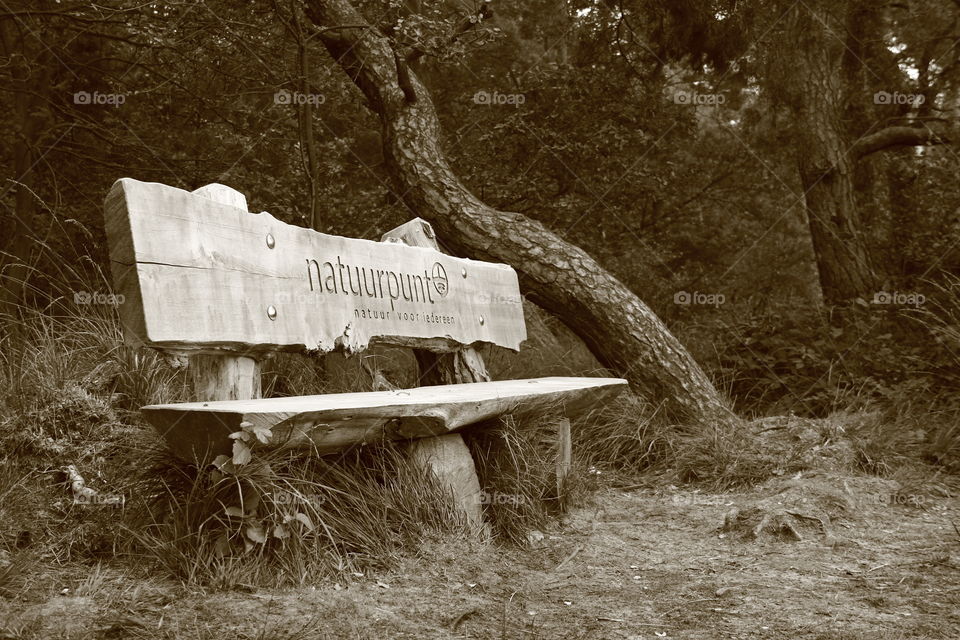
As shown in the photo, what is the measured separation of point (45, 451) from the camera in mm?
3193

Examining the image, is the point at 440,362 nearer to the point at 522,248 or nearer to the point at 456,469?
the point at 522,248

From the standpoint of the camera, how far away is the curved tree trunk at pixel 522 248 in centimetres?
512

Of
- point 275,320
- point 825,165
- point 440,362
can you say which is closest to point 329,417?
point 275,320

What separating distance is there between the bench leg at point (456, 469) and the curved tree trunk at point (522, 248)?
220 centimetres

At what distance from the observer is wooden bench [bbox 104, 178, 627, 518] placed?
239 centimetres

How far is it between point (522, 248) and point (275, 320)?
2.35 m

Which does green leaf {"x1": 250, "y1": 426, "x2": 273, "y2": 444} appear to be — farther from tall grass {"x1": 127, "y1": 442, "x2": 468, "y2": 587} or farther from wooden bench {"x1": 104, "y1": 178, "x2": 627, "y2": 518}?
tall grass {"x1": 127, "y1": 442, "x2": 468, "y2": 587}

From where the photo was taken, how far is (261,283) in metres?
3.12

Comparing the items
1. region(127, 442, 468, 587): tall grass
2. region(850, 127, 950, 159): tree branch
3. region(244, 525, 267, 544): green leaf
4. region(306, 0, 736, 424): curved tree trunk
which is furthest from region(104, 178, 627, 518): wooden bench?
region(850, 127, 950, 159): tree branch

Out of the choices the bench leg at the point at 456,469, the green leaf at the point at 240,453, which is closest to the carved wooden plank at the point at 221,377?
the bench leg at the point at 456,469

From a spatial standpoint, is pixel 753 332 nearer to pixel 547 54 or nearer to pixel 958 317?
pixel 958 317

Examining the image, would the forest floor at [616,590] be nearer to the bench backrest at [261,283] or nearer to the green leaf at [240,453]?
the green leaf at [240,453]

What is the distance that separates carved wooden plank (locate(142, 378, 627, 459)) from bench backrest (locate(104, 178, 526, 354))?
39cm

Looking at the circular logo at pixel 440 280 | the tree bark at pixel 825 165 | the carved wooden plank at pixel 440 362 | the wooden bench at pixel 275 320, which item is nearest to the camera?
the wooden bench at pixel 275 320
